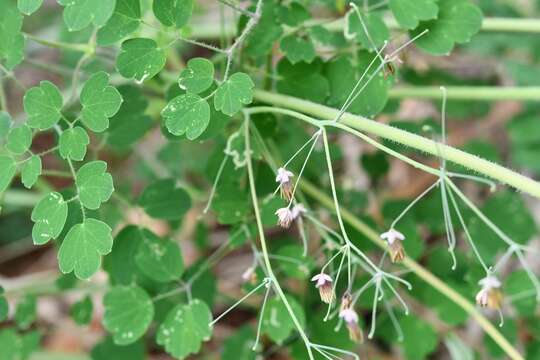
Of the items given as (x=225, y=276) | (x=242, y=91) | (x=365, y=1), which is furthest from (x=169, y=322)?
(x=225, y=276)

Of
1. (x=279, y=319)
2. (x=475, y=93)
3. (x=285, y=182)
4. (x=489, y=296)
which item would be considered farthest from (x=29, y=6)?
(x=475, y=93)

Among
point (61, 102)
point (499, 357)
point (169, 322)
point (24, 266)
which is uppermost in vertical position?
point (61, 102)

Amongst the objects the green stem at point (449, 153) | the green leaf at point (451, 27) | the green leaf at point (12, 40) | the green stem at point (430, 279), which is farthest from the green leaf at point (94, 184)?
the green leaf at point (451, 27)

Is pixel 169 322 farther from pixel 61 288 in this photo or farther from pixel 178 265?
pixel 61 288

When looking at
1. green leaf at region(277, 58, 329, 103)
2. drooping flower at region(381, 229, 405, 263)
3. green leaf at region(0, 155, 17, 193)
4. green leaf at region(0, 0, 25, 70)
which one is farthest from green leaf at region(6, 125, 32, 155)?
drooping flower at region(381, 229, 405, 263)

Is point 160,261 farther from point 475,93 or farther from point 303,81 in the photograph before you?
point 475,93
